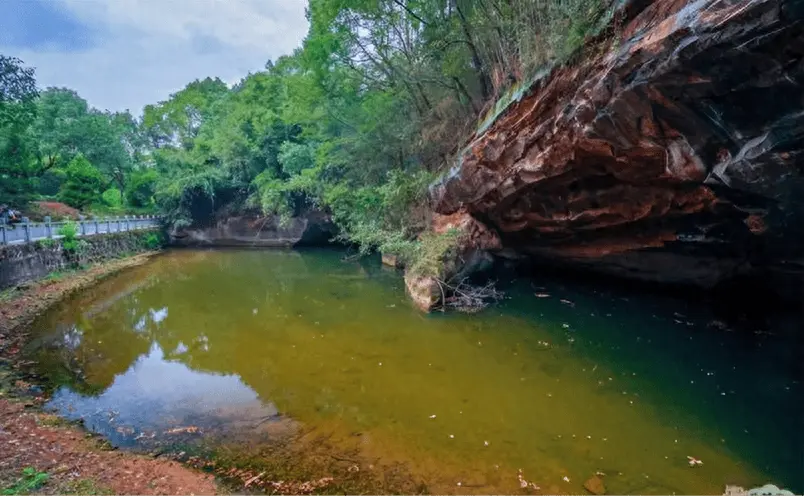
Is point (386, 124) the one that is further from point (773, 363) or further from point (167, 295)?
point (773, 363)

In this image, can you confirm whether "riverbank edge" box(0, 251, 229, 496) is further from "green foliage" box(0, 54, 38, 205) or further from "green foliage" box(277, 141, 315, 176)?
"green foliage" box(277, 141, 315, 176)

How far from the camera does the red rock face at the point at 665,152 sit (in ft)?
11.0

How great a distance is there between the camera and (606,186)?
7004 mm

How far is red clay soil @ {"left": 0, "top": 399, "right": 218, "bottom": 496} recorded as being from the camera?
322 cm

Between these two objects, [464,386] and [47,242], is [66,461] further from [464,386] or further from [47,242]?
[47,242]

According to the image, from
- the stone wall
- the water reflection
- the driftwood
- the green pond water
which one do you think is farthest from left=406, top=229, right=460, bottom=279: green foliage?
the stone wall

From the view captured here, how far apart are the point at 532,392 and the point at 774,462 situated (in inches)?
92.5

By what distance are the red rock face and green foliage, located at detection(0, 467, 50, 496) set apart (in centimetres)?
666

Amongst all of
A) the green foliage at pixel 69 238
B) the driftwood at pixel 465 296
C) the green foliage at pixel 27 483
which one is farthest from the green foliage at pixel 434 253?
the green foliage at pixel 69 238

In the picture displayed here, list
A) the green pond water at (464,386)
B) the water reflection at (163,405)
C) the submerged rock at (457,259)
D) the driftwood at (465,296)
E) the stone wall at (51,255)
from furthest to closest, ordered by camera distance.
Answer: the stone wall at (51,255) < the submerged rock at (457,259) < the driftwood at (465,296) < the water reflection at (163,405) < the green pond water at (464,386)

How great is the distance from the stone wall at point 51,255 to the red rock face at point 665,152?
11.8m

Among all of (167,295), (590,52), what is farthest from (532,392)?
(167,295)

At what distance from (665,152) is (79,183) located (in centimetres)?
2616

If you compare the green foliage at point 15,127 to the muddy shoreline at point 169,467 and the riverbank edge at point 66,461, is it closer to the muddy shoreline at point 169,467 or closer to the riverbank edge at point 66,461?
the riverbank edge at point 66,461
